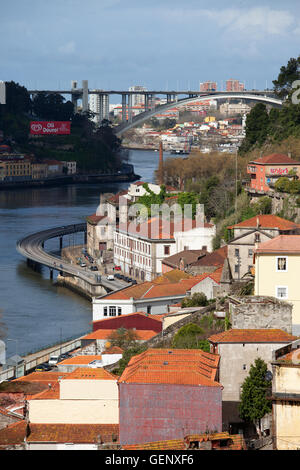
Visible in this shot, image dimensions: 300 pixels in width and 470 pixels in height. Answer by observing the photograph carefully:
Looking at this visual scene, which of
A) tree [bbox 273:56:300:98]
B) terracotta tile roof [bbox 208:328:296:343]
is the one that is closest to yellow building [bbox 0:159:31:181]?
tree [bbox 273:56:300:98]

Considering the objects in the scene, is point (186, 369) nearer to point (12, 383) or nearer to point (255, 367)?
point (255, 367)

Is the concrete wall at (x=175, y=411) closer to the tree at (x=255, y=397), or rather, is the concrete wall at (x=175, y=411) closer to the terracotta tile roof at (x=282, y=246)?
the tree at (x=255, y=397)

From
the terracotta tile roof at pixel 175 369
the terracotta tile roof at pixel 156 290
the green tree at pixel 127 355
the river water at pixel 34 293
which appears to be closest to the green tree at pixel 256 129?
the river water at pixel 34 293

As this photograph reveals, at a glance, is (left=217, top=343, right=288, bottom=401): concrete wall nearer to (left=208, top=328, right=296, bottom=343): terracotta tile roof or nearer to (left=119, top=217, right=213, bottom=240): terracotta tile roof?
(left=208, top=328, right=296, bottom=343): terracotta tile roof

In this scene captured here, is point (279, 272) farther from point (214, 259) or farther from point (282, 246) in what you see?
point (214, 259)

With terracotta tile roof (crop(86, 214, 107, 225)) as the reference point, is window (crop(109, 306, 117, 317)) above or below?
below
